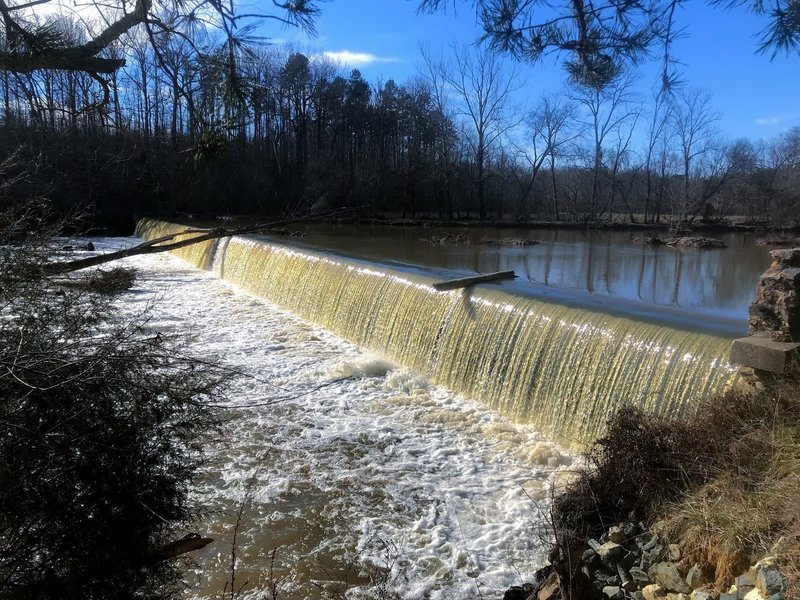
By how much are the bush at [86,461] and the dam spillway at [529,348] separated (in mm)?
3836

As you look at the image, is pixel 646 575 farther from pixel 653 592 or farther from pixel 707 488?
pixel 707 488

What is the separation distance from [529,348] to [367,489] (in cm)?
256

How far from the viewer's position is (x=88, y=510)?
227 centimetres

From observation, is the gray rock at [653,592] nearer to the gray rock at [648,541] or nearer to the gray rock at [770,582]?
the gray rock at [648,541]

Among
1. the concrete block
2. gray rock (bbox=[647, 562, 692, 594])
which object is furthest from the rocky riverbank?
the concrete block

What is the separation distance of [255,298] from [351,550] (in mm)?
9353

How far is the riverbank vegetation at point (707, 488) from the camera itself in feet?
Answer: 8.51

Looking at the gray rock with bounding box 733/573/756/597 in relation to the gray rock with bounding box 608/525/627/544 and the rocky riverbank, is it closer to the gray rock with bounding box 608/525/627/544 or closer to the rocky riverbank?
the rocky riverbank

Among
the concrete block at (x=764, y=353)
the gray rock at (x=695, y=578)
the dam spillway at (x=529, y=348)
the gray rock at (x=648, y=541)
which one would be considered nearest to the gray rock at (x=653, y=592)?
the gray rock at (x=695, y=578)

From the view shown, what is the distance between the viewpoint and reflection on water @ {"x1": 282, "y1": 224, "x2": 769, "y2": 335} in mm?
10695

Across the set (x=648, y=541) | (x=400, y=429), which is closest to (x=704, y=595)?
(x=648, y=541)

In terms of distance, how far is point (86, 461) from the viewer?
222cm

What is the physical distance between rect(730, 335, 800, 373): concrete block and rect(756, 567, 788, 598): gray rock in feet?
6.00

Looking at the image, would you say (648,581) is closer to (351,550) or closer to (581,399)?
(351,550)
